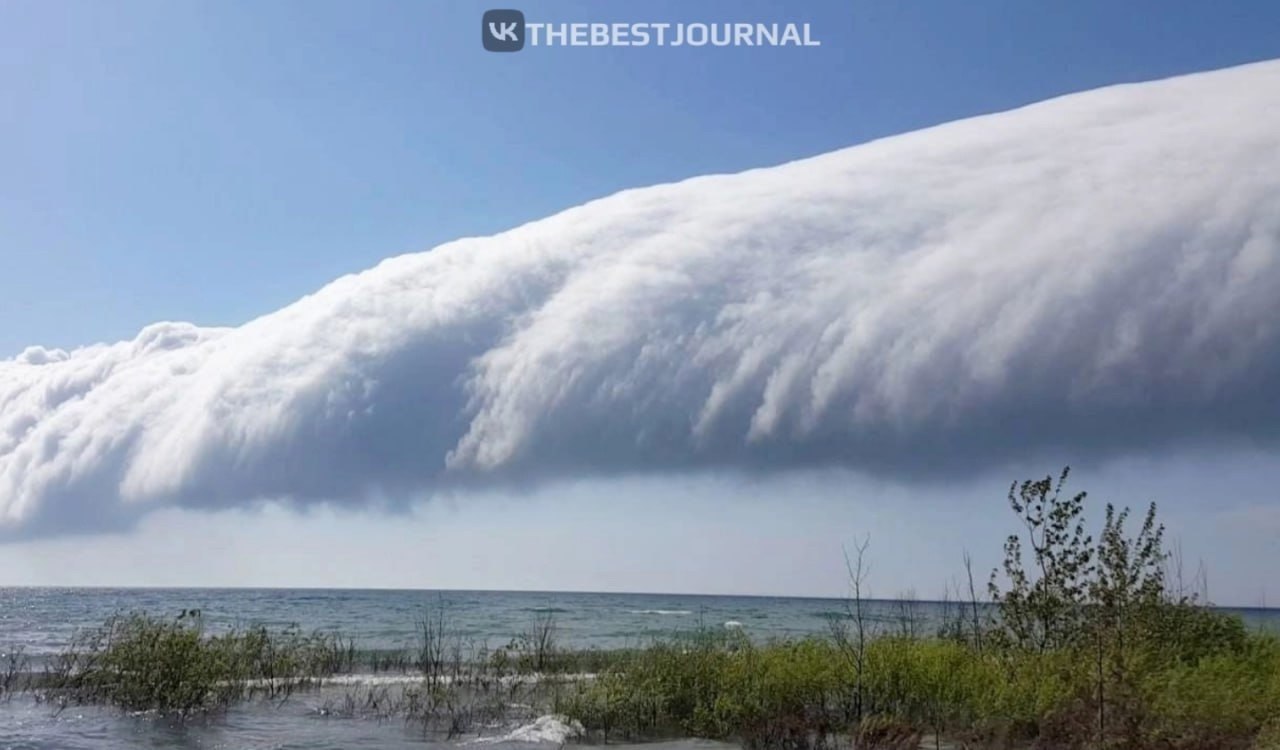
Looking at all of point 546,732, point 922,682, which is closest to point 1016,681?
point 922,682

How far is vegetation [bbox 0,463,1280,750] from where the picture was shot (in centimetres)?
1320

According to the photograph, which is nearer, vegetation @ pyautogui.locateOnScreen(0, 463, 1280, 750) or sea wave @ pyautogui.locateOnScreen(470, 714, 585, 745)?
vegetation @ pyautogui.locateOnScreen(0, 463, 1280, 750)

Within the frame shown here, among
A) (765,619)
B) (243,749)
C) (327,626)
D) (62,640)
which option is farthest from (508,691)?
(765,619)

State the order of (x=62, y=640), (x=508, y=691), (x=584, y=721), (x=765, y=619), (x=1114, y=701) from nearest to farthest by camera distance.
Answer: (x=1114, y=701), (x=584, y=721), (x=508, y=691), (x=62, y=640), (x=765, y=619)

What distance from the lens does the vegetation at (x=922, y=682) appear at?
13203 millimetres

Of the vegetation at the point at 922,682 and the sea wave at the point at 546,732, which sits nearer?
the vegetation at the point at 922,682

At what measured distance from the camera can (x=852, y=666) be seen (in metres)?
16.5

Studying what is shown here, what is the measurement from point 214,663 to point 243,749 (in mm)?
3817

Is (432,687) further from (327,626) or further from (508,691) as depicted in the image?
(327,626)

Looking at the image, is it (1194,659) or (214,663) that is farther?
(214,663)

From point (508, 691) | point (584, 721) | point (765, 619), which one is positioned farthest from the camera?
point (765, 619)

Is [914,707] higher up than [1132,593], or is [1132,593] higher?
[1132,593]

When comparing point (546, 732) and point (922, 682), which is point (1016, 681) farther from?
point (546, 732)

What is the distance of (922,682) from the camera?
16.0 m
